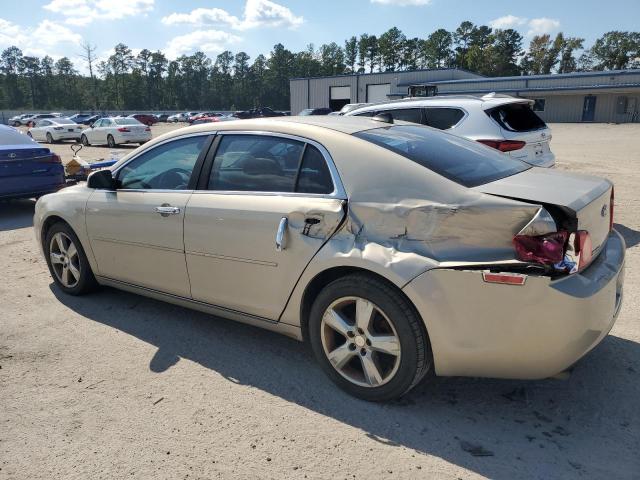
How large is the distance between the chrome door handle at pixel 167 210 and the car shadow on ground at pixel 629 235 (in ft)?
17.3

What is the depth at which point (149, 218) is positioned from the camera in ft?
12.5

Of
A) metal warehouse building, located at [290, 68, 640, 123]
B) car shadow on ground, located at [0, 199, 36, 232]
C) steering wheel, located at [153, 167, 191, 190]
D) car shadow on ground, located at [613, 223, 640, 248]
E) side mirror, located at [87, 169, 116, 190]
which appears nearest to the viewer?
steering wheel, located at [153, 167, 191, 190]

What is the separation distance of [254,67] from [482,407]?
145093 mm

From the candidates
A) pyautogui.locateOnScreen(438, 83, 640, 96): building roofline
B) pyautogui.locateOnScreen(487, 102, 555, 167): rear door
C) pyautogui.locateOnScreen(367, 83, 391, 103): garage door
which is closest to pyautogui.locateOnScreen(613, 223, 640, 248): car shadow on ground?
pyautogui.locateOnScreen(487, 102, 555, 167): rear door

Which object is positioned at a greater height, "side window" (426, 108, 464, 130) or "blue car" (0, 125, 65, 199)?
"side window" (426, 108, 464, 130)

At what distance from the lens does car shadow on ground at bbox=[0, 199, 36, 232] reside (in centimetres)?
816

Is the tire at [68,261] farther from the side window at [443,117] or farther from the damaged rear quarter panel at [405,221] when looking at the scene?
the side window at [443,117]

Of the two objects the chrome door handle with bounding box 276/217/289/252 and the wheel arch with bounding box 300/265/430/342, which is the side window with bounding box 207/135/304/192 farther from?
the wheel arch with bounding box 300/265/430/342

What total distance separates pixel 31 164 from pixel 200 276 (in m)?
6.90

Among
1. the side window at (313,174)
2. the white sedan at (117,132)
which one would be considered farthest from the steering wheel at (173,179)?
the white sedan at (117,132)

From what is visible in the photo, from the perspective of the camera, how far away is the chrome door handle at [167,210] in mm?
3615

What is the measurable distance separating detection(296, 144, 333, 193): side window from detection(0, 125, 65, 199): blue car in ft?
24.3

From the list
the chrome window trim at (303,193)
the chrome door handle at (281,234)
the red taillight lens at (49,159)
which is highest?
the chrome window trim at (303,193)

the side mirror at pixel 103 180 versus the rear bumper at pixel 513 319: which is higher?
the side mirror at pixel 103 180
